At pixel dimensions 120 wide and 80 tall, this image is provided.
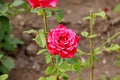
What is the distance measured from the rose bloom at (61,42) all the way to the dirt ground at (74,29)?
1.22 meters

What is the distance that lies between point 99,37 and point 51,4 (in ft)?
5.48

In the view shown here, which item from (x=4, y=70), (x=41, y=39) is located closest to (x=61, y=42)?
(x=41, y=39)

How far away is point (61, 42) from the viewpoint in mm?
1611

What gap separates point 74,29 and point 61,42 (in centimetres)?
168

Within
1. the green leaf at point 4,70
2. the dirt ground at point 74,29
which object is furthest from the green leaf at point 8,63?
the dirt ground at point 74,29

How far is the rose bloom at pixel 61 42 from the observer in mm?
1610

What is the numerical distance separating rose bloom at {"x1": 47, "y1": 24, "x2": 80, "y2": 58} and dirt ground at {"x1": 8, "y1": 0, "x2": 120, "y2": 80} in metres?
1.22

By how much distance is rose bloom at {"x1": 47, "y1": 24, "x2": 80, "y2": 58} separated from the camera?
161 cm

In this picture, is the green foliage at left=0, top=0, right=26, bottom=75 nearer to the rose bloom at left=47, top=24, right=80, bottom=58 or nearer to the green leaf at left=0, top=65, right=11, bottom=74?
the green leaf at left=0, top=65, right=11, bottom=74

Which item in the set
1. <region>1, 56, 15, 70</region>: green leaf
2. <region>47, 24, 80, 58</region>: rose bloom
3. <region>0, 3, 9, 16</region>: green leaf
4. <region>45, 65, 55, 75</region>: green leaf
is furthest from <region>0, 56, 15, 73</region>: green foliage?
<region>47, 24, 80, 58</region>: rose bloom

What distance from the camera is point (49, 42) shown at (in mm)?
1634

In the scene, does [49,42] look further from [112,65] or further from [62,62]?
[112,65]

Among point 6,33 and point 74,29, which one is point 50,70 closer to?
point 6,33

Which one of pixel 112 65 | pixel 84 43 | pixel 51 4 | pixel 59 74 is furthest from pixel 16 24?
pixel 51 4
